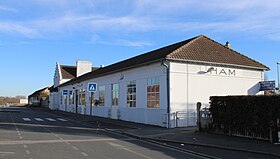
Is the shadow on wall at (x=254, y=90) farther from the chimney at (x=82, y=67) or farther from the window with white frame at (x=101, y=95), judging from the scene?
the chimney at (x=82, y=67)

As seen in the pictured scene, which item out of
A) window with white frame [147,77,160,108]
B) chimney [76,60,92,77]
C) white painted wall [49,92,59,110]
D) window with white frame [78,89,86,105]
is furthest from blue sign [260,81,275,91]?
white painted wall [49,92,59,110]

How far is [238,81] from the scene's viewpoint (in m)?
23.5

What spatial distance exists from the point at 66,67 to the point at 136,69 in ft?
138

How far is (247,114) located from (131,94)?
1230cm

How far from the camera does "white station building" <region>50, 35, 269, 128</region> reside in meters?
20.9

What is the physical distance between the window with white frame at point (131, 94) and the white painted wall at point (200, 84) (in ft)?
17.0

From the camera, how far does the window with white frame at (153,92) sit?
22.0 metres

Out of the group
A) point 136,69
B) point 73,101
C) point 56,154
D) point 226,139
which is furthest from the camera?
point 73,101

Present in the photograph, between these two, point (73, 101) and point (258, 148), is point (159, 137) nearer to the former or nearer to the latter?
point (258, 148)

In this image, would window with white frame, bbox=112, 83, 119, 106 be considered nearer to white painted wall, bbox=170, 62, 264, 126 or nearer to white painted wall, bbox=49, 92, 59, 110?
white painted wall, bbox=170, 62, 264, 126

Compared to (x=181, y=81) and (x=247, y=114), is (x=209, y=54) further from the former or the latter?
(x=247, y=114)

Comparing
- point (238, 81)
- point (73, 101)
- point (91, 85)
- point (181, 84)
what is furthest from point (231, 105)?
point (73, 101)

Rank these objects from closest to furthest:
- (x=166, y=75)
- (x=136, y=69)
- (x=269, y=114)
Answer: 1. (x=269, y=114)
2. (x=166, y=75)
3. (x=136, y=69)

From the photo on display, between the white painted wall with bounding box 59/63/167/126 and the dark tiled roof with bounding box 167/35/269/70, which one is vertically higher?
the dark tiled roof with bounding box 167/35/269/70
